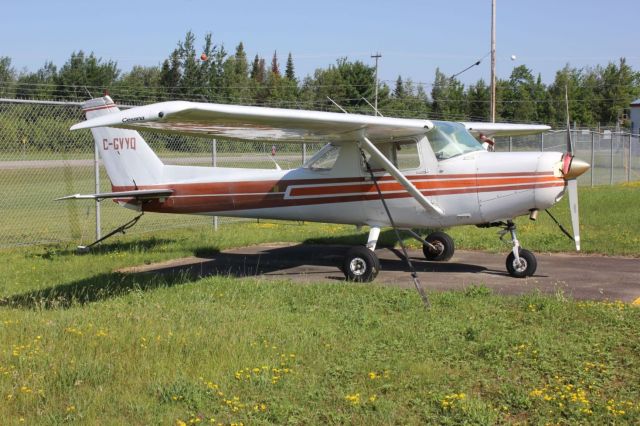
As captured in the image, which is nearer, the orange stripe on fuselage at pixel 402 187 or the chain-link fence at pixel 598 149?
the orange stripe on fuselage at pixel 402 187

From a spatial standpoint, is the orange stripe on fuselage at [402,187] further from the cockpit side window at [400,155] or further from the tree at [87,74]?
the tree at [87,74]

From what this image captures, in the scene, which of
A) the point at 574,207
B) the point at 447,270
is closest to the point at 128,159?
the point at 447,270

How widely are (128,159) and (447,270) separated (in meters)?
5.73

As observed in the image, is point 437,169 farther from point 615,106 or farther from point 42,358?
point 615,106

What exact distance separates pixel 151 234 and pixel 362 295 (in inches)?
284

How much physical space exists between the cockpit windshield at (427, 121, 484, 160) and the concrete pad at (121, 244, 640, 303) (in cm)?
178

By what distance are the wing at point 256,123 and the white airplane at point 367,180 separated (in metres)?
0.02

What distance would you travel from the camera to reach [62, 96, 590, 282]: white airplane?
8.94 m

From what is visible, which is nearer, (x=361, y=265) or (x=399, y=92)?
(x=361, y=265)

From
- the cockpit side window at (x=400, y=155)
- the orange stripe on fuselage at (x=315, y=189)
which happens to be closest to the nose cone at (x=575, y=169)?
the orange stripe on fuselage at (x=315, y=189)

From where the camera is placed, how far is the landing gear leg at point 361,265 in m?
9.18

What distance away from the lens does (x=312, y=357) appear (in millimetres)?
5453

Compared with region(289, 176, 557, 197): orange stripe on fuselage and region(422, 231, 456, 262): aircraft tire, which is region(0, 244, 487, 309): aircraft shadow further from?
region(289, 176, 557, 197): orange stripe on fuselage

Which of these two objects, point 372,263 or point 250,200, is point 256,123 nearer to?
point 372,263
